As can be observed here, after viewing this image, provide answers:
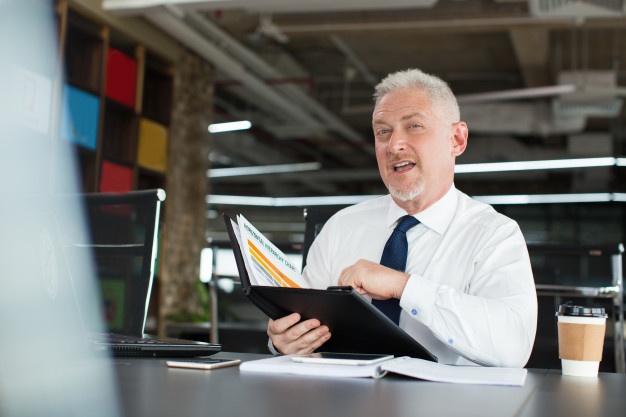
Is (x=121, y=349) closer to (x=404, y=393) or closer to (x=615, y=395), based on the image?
(x=404, y=393)

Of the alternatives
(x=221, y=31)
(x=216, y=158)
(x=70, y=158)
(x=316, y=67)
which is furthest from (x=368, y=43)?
(x=216, y=158)

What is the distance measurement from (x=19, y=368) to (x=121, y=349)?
39 cm

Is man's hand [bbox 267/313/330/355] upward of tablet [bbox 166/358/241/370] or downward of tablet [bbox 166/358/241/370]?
upward

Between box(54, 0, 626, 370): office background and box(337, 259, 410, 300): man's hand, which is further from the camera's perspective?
box(54, 0, 626, 370): office background

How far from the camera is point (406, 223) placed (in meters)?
1.98

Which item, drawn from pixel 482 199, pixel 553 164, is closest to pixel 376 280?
pixel 553 164

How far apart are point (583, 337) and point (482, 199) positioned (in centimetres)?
1302

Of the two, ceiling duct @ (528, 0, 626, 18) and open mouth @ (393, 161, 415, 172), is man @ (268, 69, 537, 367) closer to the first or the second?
open mouth @ (393, 161, 415, 172)

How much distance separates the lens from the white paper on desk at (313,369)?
126cm

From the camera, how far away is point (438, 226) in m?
1.98

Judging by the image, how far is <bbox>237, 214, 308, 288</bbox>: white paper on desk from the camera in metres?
1.49

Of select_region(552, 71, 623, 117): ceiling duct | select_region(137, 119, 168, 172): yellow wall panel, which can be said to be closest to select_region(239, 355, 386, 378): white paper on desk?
select_region(137, 119, 168, 172): yellow wall panel

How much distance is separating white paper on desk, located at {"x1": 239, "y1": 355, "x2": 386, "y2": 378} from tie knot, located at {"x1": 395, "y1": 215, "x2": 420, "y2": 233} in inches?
27.0

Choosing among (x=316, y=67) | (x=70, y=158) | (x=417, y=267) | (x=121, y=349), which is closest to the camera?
(x=121, y=349)
